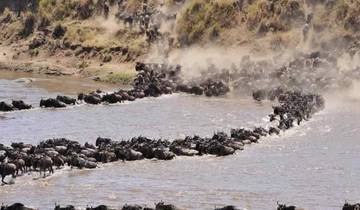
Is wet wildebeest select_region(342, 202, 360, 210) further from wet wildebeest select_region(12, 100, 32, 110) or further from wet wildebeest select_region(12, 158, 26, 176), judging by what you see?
wet wildebeest select_region(12, 100, 32, 110)

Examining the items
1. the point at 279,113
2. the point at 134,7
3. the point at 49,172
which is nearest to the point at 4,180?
the point at 49,172

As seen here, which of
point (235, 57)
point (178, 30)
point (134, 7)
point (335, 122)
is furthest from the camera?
point (134, 7)

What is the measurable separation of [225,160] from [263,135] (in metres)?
7.88

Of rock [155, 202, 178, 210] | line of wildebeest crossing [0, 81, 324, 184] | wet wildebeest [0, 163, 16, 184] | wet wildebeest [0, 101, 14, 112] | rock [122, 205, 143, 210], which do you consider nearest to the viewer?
rock [122, 205, 143, 210]

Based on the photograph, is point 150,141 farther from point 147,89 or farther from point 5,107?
point 147,89

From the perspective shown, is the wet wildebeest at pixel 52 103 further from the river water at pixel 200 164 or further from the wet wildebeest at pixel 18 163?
the wet wildebeest at pixel 18 163

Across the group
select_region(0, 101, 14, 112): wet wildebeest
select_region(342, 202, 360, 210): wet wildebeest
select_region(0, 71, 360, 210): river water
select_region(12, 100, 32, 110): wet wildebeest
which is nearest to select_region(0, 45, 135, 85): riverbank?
select_region(0, 71, 360, 210): river water

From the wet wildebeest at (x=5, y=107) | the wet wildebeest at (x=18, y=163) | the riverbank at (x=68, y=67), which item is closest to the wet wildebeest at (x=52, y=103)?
the wet wildebeest at (x=5, y=107)

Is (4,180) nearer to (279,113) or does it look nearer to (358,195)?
(358,195)

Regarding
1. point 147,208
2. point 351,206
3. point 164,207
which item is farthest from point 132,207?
point 351,206

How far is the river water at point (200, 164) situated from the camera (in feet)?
123

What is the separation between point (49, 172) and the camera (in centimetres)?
4169

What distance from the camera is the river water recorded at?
37500 millimetres

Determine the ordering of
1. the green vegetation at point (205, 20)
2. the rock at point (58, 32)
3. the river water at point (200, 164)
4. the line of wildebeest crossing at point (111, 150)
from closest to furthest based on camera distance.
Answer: the river water at point (200, 164), the line of wildebeest crossing at point (111, 150), the green vegetation at point (205, 20), the rock at point (58, 32)
